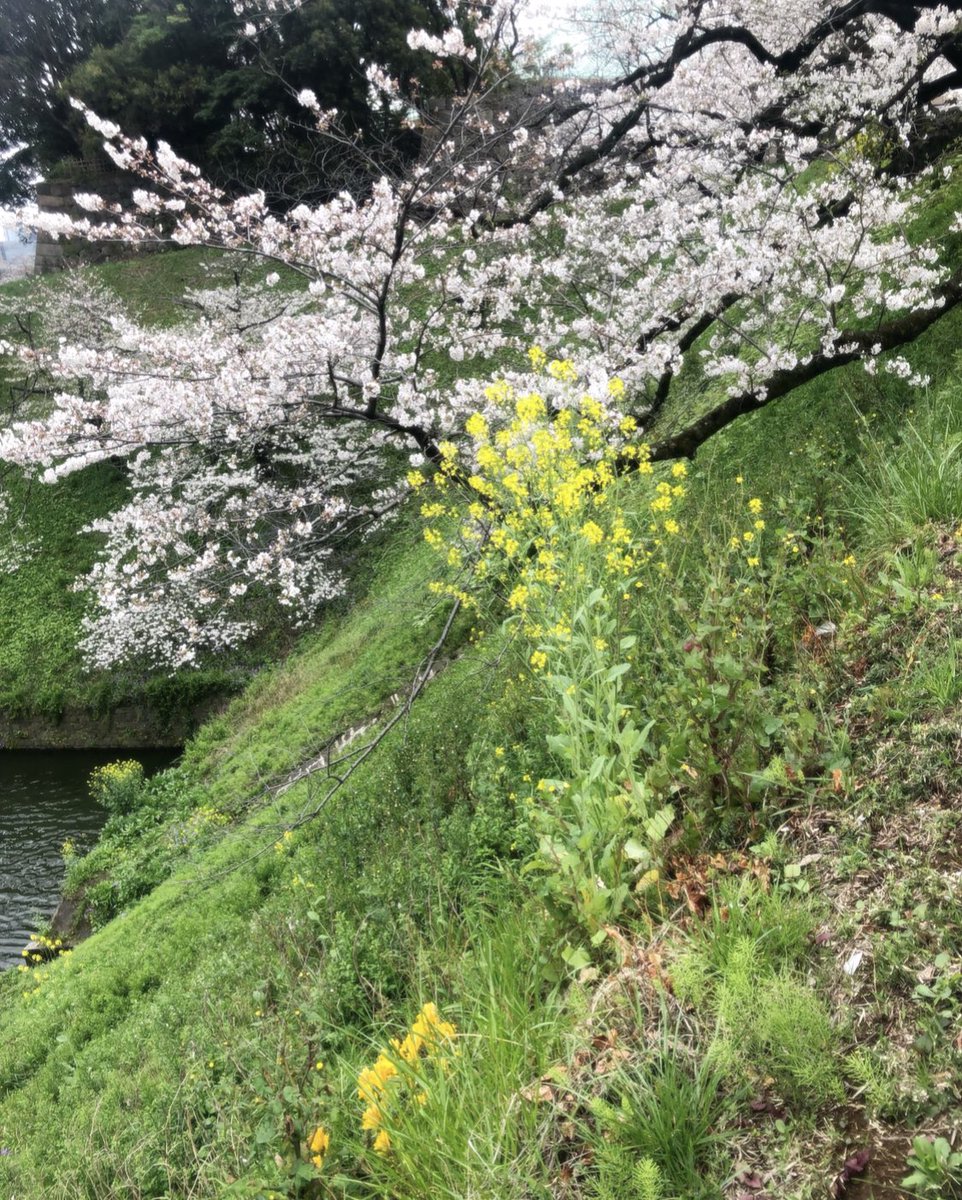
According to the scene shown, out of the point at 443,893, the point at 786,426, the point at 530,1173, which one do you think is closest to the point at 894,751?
the point at 530,1173

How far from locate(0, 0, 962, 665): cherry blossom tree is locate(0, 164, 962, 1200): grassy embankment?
5.20 feet

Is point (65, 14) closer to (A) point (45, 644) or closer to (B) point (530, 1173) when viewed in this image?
(A) point (45, 644)

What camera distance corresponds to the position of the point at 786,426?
23.4ft

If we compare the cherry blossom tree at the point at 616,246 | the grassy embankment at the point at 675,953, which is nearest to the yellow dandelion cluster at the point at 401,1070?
the grassy embankment at the point at 675,953

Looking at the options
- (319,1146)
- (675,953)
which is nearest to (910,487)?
(675,953)

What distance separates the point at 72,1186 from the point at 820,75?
471 inches

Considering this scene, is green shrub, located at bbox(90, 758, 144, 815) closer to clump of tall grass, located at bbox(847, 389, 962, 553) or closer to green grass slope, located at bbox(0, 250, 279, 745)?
green grass slope, located at bbox(0, 250, 279, 745)

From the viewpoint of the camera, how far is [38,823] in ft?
42.0

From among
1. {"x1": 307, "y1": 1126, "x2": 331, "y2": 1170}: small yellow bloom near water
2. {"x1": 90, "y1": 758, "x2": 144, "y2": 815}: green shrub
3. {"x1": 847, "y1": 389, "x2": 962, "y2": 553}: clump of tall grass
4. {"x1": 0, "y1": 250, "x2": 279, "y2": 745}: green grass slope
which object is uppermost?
{"x1": 0, "y1": 250, "x2": 279, "y2": 745}: green grass slope

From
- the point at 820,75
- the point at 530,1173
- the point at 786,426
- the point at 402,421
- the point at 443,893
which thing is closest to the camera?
the point at 530,1173

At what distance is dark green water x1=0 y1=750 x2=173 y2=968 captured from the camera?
35.0 feet

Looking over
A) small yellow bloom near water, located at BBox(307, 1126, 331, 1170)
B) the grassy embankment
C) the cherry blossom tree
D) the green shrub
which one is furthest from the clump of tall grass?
the green shrub

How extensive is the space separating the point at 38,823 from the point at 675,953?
14.0m

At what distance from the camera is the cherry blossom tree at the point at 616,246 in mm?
5844
